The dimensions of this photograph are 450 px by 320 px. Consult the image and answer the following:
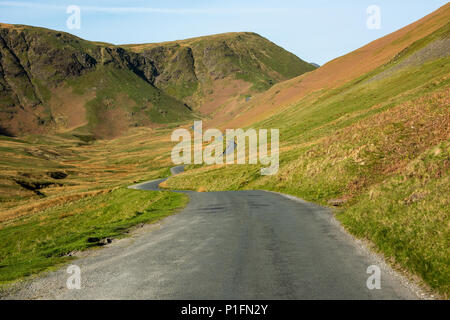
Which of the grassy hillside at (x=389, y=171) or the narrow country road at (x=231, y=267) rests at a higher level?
the grassy hillside at (x=389, y=171)

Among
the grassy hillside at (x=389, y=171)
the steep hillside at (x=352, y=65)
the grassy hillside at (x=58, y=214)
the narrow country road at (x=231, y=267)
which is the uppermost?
the steep hillside at (x=352, y=65)

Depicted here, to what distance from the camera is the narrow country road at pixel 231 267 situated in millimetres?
9633

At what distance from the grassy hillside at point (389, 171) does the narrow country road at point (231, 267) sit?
124cm

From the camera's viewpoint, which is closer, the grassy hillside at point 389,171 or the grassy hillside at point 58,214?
the grassy hillside at point 389,171

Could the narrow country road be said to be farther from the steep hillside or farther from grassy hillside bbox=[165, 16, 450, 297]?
the steep hillside

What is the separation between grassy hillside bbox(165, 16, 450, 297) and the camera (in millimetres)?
12570

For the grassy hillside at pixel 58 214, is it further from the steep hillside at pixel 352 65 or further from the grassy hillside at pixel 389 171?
the steep hillside at pixel 352 65

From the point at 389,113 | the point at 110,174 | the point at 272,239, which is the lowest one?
the point at 110,174

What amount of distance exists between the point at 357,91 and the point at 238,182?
44.2m

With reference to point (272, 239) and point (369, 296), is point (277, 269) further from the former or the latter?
point (272, 239)

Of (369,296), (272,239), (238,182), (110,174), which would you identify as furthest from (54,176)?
(369,296)

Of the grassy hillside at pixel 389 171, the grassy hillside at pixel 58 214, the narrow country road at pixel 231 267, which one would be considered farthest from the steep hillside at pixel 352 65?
the narrow country road at pixel 231 267

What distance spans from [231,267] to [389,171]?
20.2 metres
